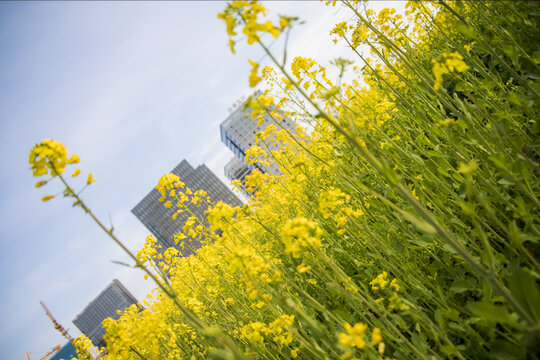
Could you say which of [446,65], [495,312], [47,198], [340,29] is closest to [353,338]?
[495,312]

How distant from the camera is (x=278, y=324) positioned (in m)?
1.94

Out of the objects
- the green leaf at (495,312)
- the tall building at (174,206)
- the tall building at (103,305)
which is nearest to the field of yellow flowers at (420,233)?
the green leaf at (495,312)

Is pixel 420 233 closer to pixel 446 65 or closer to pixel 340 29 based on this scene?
pixel 446 65

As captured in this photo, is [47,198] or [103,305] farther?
[103,305]

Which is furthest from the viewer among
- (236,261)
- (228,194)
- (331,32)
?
(228,194)

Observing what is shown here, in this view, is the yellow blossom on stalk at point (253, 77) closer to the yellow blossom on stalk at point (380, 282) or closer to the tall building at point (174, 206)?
the yellow blossom on stalk at point (380, 282)

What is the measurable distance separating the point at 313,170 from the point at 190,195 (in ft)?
5.79

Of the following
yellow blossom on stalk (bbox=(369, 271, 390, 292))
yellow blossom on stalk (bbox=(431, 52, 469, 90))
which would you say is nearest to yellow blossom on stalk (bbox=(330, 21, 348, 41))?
yellow blossom on stalk (bbox=(431, 52, 469, 90))

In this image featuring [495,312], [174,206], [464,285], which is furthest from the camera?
[174,206]

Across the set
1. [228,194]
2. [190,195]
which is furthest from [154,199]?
[190,195]

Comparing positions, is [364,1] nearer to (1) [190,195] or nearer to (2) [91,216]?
(2) [91,216]

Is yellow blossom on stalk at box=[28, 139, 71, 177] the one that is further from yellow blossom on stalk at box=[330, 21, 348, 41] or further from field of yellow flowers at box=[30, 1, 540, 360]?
yellow blossom on stalk at box=[330, 21, 348, 41]

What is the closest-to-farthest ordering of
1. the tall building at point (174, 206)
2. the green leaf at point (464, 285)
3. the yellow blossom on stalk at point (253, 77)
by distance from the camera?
the yellow blossom on stalk at point (253, 77), the green leaf at point (464, 285), the tall building at point (174, 206)

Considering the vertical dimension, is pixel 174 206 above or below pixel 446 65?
above
